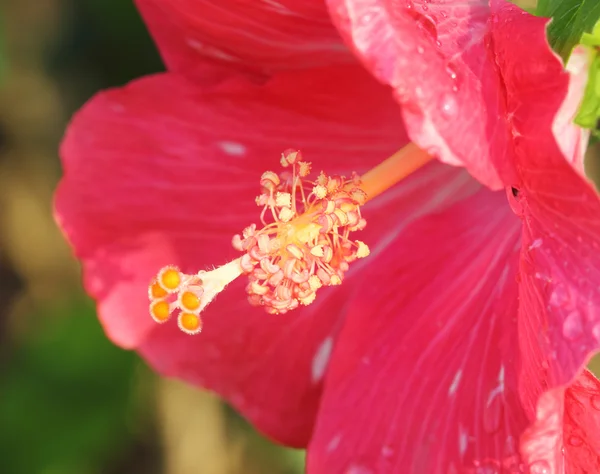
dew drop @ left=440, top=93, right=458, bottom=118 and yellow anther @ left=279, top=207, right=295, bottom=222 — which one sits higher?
dew drop @ left=440, top=93, right=458, bottom=118

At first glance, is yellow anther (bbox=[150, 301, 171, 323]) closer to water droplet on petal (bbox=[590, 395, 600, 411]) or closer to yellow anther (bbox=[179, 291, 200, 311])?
yellow anther (bbox=[179, 291, 200, 311])

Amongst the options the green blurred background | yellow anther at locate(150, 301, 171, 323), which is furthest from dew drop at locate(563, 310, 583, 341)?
the green blurred background

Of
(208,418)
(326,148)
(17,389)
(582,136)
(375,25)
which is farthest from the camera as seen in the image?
(208,418)

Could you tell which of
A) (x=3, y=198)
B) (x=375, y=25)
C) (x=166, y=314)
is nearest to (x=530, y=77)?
(x=375, y=25)

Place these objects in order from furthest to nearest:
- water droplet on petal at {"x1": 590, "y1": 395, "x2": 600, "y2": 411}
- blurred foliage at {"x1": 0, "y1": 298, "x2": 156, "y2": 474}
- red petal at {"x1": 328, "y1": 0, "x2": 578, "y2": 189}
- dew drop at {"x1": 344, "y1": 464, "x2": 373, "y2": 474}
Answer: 1. blurred foliage at {"x1": 0, "y1": 298, "x2": 156, "y2": 474}
2. dew drop at {"x1": 344, "y1": 464, "x2": 373, "y2": 474}
3. water droplet on petal at {"x1": 590, "y1": 395, "x2": 600, "y2": 411}
4. red petal at {"x1": 328, "y1": 0, "x2": 578, "y2": 189}

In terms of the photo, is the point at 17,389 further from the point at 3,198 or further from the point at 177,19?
the point at 177,19
